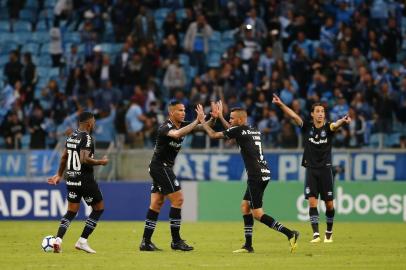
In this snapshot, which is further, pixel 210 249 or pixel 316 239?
pixel 316 239

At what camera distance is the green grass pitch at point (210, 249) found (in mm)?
14766

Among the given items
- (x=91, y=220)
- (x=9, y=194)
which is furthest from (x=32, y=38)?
(x=91, y=220)

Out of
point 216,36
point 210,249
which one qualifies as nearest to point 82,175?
point 210,249

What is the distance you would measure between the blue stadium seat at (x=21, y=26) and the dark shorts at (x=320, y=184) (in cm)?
1744

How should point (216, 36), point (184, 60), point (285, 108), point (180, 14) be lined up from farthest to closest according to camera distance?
point (180, 14)
point (216, 36)
point (184, 60)
point (285, 108)

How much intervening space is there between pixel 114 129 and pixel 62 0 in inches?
304

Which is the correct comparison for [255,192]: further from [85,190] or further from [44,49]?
[44,49]

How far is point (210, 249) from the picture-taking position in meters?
17.5

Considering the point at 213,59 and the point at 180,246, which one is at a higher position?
the point at 213,59

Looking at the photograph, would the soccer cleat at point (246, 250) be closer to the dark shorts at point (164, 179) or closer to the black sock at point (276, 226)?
the black sock at point (276, 226)

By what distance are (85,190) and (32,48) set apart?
59.6 ft

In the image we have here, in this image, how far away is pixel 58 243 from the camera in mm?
16438

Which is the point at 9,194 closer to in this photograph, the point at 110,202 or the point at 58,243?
the point at 110,202

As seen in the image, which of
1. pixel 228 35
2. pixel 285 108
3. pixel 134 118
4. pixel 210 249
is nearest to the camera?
pixel 210 249
